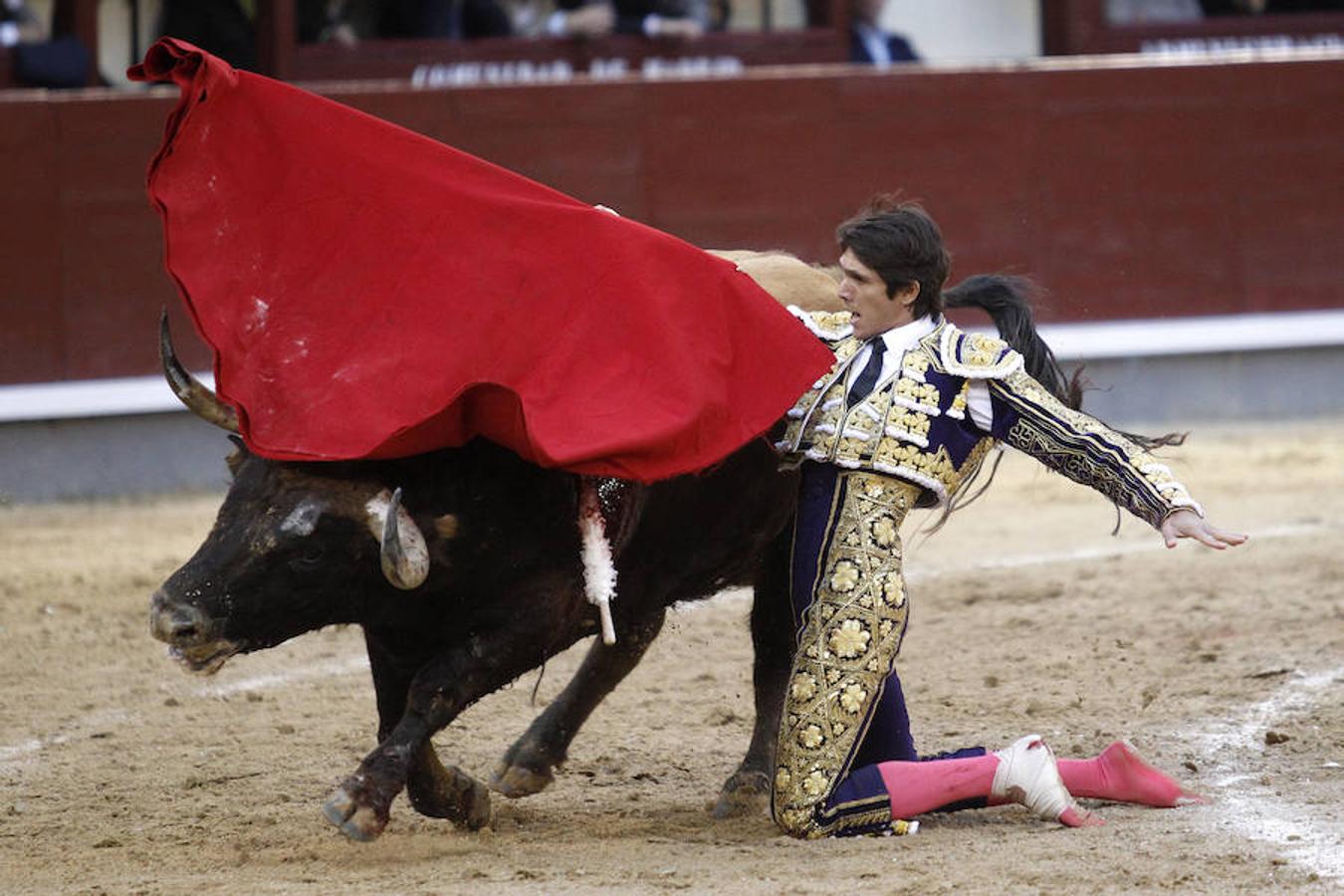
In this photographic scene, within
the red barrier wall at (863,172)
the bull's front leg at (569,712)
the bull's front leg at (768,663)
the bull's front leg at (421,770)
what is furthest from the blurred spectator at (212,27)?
the bull's front leg at (421,770)

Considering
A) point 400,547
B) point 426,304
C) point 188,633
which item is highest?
point 426,304

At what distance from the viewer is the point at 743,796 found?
3.75m

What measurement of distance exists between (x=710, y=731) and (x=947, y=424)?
125 centimetres

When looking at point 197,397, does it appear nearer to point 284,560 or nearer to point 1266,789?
point 284,560

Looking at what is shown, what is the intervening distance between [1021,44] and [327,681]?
6333 millimetres

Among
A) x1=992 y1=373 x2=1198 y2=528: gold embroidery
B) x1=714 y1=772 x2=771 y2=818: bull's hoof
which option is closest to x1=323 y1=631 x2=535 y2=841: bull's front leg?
x1=714 y1=772 x2=771 y2=818: bull's hoof

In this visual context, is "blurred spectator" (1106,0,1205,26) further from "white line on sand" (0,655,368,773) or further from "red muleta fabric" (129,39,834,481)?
"red muleta fabric" (129,39,834,481)

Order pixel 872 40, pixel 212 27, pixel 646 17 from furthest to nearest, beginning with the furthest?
1. pixel 872 40
2. pixel 646 17
3. pixel 212 27

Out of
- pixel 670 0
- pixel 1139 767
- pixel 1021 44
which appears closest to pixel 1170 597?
pixel 1139 767

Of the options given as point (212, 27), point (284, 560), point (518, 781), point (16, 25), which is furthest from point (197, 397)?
point (212, 27)

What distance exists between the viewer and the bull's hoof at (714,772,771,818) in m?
3.72

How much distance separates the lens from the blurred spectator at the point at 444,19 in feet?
28.9

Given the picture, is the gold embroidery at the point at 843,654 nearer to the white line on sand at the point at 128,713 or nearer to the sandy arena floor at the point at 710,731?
the sandy arena floor at the point at 710,731

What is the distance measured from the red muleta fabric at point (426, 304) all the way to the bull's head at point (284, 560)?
0.08m
